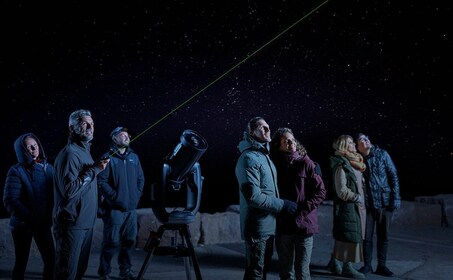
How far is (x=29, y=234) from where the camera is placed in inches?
187

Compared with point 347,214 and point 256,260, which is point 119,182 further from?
point 347,214

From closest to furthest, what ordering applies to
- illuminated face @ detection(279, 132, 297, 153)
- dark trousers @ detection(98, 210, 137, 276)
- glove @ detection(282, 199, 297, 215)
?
1. glove @ detection(282, 199, 297, 215)
2. illuminated face @ detection(279, 132, 297, 153)
3. dark trousers @ detection(98, 210, 137, 276)

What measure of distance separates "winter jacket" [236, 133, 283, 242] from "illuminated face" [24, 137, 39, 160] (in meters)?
2.25

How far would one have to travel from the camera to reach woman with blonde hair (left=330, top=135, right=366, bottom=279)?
219 inches

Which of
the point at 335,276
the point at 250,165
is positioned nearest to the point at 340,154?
the point at 335,276

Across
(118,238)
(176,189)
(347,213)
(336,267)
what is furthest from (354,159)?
(118,238)

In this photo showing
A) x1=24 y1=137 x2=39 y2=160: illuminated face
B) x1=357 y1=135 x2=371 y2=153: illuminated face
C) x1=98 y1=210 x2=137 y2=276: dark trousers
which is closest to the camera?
x1=24 y1=137 x2=39 y2=160: illuminated face

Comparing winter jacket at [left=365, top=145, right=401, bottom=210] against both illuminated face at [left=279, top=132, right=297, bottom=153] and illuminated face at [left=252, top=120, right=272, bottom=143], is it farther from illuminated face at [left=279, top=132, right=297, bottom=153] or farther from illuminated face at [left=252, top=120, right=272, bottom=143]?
illuminated face at [left=252, top=120, right=272, bottom=143]

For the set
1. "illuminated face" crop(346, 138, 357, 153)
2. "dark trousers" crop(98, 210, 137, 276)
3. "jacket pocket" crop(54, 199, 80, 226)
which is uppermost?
"illuminated face" crop(346, 138, 357, 153)

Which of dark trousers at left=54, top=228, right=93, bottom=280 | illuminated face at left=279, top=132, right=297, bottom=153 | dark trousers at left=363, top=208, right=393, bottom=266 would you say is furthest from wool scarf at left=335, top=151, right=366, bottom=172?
dark trousers at left=54, top=228, right=93, bottom=280

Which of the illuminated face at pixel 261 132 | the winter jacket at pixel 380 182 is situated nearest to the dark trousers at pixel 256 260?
the illuminated face at pixel 261 132

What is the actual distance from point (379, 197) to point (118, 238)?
333 centimetres

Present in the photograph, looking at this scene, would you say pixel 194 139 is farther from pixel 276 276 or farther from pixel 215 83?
pixel 215 83

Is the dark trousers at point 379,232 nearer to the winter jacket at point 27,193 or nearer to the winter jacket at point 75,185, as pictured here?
the winter jacket at point 75,185
